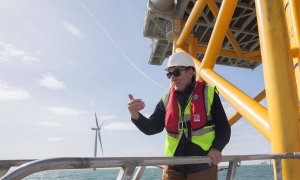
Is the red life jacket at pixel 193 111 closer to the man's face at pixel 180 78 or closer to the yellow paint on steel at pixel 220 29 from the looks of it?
the man's face at pixel 180 78

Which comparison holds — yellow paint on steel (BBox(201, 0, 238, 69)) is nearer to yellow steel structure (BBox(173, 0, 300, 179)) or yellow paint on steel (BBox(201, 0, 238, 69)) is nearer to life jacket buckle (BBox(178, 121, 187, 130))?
yellow steel structure (BBox(173, 0, 300, 179))

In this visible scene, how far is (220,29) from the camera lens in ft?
21.2

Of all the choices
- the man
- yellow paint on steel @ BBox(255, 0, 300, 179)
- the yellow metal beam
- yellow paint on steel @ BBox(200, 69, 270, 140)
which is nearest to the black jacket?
the man

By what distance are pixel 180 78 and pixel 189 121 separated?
0.55m

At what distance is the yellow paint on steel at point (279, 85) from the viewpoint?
350 cm

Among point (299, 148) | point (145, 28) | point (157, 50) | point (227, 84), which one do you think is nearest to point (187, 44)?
point (145, 28)

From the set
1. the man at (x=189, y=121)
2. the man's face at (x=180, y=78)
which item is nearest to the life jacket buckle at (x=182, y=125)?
Answer: the man at (x=189, y=121)

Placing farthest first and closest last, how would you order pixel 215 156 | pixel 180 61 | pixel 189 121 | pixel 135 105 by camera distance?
pixel 180 61 < pixel 135 105 < pixel 189 121 < pixel 215 156

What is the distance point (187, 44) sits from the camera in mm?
11414

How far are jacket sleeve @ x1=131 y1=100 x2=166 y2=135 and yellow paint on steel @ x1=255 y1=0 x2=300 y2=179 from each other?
4.44 feet

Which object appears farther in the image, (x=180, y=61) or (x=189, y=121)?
(x=180, y=61)

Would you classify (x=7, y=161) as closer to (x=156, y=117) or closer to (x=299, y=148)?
(x=156, y=117)

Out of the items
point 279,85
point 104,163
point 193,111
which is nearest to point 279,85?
point 279,85

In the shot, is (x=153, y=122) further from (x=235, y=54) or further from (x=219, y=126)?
(x=235, y=54)
